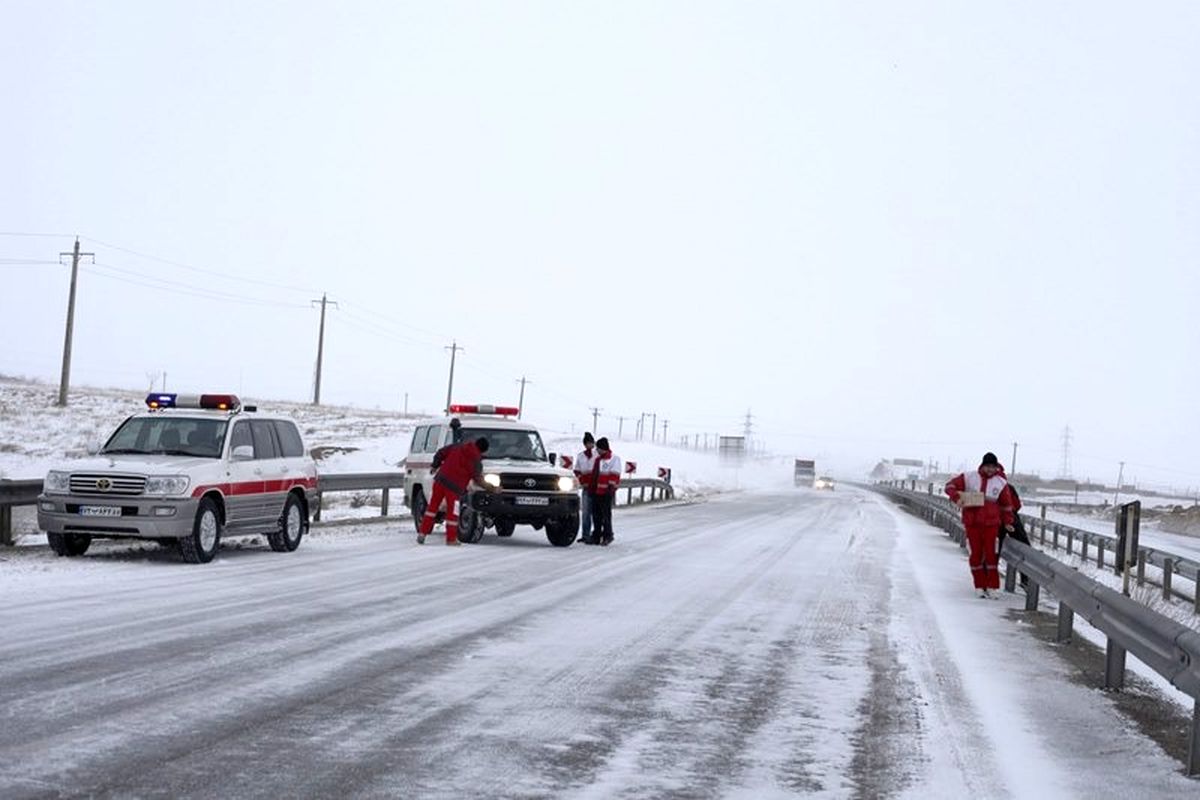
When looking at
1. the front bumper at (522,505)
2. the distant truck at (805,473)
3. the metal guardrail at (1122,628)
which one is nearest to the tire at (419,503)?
the front bumper at (522,505)

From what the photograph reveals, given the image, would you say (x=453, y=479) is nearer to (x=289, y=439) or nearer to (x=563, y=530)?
(x=563, y=530)

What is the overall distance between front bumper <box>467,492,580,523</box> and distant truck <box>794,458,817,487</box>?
91566 mm

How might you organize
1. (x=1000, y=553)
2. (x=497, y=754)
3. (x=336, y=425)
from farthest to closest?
(x=336, y=425) < (x=1000, y=553) < (x=497, y=754)

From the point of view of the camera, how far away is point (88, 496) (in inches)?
Answer: 612

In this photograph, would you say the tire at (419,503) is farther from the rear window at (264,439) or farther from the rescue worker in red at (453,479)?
the rear window at (264,439)

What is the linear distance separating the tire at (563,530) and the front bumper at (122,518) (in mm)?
7532

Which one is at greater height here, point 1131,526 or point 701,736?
point 1131,526

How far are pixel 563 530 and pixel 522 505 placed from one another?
0.96 metres

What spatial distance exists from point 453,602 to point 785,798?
723 cm

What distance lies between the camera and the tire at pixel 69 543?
15867 millimetres

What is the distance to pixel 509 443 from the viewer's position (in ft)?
75.3

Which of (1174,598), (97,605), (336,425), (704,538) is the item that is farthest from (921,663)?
(336,425)

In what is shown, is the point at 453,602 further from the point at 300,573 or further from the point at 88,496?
the point at 88,496

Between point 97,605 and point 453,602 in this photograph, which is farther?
point 453,602
